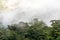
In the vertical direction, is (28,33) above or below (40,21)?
below

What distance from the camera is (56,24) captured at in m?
4.73

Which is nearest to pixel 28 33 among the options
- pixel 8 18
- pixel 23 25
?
pixel 23 25

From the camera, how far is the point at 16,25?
5383mm

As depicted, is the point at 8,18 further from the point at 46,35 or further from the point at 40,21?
the point at 46,35

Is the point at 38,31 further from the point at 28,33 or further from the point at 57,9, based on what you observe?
the point at 57,9

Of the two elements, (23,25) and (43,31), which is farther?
(23,25)

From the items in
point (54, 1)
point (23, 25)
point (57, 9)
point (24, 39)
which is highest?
point (54, 1)

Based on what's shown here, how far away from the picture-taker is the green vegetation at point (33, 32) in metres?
4.68

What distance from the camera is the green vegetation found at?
4.68m

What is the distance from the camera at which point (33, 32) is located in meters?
4.89

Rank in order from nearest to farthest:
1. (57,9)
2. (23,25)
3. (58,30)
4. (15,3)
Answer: (58,30)
(23,25)
(57,9)
(15,3)

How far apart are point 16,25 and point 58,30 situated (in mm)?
1222

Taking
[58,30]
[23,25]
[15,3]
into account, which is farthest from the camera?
[15,3]

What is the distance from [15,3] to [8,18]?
0.65 metres
